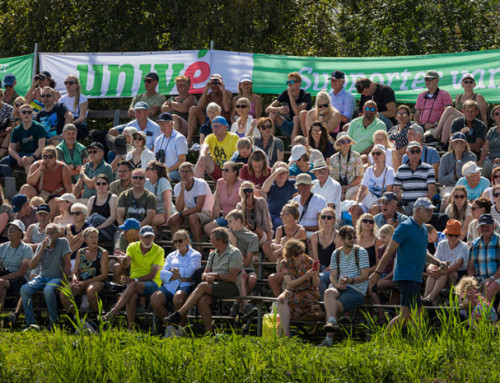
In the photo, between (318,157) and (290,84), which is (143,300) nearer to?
(318,157)

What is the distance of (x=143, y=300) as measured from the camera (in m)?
12.6

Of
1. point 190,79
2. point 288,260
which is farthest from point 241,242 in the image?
point 190,79

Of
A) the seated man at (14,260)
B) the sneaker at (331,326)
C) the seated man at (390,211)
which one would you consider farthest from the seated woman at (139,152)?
the sneaker at (331,326)

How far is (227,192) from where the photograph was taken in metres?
13.8

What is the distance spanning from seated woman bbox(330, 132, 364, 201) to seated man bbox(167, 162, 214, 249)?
1.83 meters

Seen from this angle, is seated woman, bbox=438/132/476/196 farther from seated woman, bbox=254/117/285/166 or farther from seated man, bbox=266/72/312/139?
seated man, bbox=266/72/312/139

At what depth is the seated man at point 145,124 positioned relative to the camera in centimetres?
1612

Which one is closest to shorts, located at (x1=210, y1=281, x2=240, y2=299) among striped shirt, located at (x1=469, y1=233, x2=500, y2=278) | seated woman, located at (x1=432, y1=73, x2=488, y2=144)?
striped shirt, located at (x1=469, y1=233, x2=500, y2=278)

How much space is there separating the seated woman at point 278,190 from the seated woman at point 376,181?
0.93 m

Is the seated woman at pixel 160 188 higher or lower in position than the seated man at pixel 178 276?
higher

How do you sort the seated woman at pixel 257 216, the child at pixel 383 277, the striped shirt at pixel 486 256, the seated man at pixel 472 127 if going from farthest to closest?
the seated man at pixel 472 127 → the seated woman at pixel 257 216 → the child at pixel 383 277 → the striped shirt at pixel 486 256

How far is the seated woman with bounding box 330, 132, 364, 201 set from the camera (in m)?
14.1

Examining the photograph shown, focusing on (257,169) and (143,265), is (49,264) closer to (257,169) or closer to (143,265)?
(143,265)

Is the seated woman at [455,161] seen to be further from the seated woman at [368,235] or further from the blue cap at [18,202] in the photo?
the blue cap at [18,202]
